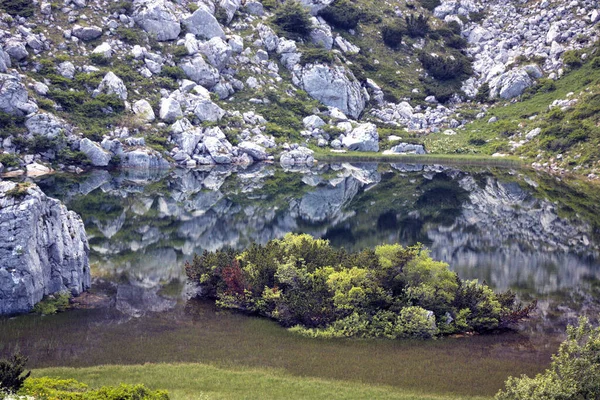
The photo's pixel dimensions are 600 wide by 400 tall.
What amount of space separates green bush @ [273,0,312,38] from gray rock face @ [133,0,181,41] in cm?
2681

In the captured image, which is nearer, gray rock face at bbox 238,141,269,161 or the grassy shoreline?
gray rock face at bbox 238,141,269,161

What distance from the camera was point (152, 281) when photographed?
104 ft

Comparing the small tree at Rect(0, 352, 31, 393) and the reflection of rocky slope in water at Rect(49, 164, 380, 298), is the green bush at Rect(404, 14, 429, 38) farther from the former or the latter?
the small tree at Rect(0, 352, 31, 393)

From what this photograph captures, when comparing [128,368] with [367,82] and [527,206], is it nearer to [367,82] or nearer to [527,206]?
[527,206]

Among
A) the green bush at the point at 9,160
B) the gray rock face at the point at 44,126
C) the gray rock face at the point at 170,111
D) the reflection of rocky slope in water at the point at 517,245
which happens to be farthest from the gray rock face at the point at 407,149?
the green bush at the point at 9,160

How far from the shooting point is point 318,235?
43156mm

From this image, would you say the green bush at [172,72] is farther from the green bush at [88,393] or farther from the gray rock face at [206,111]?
the green bush at [88,393]

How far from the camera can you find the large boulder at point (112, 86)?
8800 cm

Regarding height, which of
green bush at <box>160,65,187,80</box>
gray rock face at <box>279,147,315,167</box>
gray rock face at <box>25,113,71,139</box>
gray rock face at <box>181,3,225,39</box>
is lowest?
gray rock face at <box>25,113,71,139</box>

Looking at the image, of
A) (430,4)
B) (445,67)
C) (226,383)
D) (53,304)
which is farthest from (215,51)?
(226,383)

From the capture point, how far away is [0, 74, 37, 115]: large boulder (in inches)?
2886

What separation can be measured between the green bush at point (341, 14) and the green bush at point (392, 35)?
7490mm

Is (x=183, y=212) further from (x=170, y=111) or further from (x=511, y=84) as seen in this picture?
(x=511, y=84)

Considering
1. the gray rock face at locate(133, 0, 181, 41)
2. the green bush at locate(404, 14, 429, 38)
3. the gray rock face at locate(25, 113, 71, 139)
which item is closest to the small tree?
the gray rock face at locate(25, 113, 71, 139)
